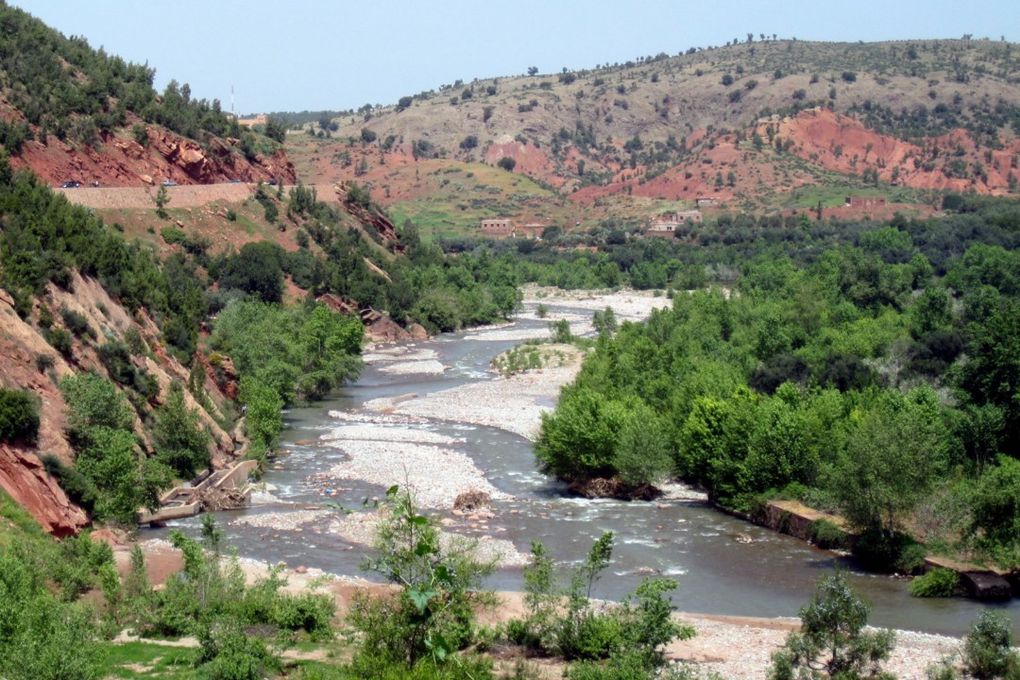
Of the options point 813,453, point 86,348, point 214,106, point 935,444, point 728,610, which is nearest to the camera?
point 728,610

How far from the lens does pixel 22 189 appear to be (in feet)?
193

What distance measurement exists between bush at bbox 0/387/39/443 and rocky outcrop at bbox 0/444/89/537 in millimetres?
561

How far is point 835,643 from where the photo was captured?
29.0m

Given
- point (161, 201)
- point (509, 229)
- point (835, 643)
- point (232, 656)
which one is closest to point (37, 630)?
point (232, 656)

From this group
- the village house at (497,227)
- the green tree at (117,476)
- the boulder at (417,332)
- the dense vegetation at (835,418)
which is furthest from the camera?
the village house at (497,227)

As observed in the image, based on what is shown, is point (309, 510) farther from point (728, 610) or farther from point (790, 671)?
point (790, 671)

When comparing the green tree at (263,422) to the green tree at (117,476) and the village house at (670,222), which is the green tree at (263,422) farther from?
the village house at (670,222)

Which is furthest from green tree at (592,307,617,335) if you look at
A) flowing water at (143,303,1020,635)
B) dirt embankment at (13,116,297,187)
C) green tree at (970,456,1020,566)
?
green tree at (970,456,1020,566)

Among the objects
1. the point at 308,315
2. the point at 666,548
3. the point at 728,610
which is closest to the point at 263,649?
the point at 728,610

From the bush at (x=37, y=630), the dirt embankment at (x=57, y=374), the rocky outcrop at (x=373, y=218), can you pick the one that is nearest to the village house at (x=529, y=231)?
the rocky outcrop at (x=373, y=218)

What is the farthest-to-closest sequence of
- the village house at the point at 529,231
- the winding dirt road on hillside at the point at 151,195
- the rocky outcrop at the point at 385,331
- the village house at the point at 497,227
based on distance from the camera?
1. the village house at the point at 529,231
2. the village house at the point at 497,227
3. the rocky outcrop at the point at 385,331
4. the winding dirt road on hillside at the point at 151,195

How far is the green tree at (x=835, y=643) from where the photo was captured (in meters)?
28.6

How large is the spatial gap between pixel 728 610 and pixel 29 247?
30730 mm

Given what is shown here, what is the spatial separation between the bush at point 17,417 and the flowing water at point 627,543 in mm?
4829
